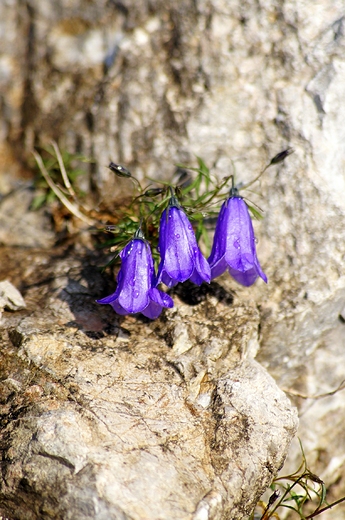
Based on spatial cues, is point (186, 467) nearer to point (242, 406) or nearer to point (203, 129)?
point (242, 406)

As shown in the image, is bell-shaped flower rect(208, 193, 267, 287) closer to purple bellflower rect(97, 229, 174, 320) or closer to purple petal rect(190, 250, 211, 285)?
purple petal rect(190, 250, 211, 285)

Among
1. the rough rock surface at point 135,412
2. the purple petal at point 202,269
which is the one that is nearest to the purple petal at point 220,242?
the purple petal at point 202,269

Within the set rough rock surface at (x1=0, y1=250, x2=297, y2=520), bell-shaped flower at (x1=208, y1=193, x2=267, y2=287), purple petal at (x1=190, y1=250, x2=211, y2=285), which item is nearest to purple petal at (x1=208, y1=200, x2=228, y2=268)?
bell-shaped flower at (x1=208, y1=193, x2=267, y2=287)

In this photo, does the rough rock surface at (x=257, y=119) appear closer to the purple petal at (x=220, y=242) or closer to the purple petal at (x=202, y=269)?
the purple petal at (x=220, y=242)

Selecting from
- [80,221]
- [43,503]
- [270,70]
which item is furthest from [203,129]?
[43,503]

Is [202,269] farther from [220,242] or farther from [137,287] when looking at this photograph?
[137,287]

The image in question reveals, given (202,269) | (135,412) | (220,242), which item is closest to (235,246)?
(220,242)
